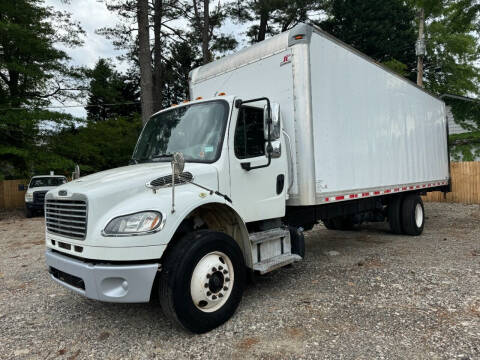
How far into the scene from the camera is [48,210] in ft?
12.3

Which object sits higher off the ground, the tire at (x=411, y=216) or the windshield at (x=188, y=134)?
the windshield at (x=188, y=134)

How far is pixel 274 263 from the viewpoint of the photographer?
4145mm

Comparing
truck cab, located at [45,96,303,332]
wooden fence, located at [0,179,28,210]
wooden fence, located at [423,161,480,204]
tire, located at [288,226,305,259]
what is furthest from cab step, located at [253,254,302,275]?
wooden fence, located at [0,179,28,210]

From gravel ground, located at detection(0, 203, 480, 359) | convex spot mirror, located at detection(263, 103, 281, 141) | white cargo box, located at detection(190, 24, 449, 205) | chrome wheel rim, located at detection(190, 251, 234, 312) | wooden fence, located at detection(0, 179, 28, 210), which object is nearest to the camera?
gravel ground, located at detection(0, 203, 480, 359)

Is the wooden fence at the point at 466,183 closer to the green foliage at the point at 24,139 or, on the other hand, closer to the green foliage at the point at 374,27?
the green foliage at the point at 374,27

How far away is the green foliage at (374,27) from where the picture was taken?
2419cm

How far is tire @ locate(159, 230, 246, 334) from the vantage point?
3139 mm

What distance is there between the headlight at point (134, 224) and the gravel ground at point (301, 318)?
1.17 metres

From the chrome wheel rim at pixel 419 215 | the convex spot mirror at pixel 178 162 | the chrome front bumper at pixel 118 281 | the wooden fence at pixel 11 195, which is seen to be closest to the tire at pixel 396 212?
the chrome wheel rim at pixel 419 215

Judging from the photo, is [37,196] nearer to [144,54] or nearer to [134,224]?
[144,54]

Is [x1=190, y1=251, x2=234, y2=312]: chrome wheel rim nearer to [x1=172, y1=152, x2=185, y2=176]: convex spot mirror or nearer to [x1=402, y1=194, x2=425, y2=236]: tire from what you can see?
[x1=172, y1=152, x2=185, y2=176]: convex spot mirror

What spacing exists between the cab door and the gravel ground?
1191 mm

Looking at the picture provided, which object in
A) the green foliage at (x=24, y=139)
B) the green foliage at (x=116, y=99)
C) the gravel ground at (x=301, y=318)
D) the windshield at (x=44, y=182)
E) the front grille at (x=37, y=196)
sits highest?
the green foliage at (x=116, y=99)

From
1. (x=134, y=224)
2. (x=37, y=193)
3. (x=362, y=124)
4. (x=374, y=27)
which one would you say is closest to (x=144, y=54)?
Answer: (x=37, y=193)
